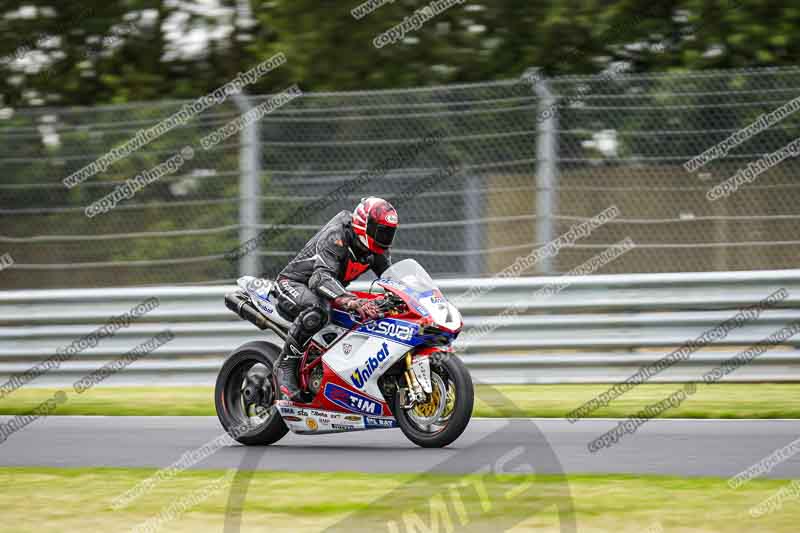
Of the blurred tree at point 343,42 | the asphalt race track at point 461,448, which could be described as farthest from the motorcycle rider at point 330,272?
the blurred tree at point 343,42

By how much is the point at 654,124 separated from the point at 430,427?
467cm

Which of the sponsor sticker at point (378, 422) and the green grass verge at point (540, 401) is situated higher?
the sponsor sticker at point (378, 422)

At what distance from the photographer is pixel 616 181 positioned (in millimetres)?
11961

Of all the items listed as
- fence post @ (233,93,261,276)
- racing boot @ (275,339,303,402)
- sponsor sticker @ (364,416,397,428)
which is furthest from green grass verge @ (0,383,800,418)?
racing boot @ (275,339,303,402)

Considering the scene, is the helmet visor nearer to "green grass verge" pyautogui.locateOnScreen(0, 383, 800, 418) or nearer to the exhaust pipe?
the exhaust pipe

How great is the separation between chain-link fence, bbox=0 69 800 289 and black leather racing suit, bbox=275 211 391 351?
323cm

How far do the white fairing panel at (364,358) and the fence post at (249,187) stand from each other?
3866 mm

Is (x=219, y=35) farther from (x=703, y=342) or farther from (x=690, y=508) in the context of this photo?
(x=690, y=508)

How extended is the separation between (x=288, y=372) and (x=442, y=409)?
1214mm

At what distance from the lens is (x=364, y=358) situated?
879 cm

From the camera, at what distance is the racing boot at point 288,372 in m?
9.02

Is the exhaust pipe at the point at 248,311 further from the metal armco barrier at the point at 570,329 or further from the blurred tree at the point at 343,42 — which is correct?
the blurred tree at the point at 343,42

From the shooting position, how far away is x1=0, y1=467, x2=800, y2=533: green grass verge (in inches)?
245

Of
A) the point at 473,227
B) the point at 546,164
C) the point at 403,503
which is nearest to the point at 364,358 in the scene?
the point at 403,503
